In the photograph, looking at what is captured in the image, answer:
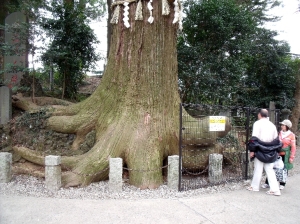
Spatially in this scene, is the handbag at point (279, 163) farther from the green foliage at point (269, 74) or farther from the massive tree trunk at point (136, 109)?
the green foliage at point (269, 74)

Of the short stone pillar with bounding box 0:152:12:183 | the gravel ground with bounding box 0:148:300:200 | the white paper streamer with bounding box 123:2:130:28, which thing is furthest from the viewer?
the white paper streamer with bounding box 123:2:130:28

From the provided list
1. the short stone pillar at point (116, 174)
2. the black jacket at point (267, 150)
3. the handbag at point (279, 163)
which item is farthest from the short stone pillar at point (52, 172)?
the handbag at point (279, 163)

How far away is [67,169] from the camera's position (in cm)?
548

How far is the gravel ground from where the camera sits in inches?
186

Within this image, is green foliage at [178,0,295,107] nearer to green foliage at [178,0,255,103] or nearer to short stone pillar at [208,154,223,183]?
green foliage at [178,0,255,103]

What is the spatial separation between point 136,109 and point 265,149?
2.82 m

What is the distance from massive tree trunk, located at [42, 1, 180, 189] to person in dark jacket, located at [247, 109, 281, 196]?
1719mm

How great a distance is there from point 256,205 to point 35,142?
5.51m

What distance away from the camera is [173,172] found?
16.6 ft

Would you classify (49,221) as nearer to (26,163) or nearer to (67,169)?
(67,169)

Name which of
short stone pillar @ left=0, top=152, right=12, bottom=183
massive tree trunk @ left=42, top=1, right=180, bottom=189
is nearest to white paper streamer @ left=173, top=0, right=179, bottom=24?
massive tree trunk @ left=42, top=1, right=180, bottom=189

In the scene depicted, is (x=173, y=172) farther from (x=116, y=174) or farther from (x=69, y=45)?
(x=69, y=45)

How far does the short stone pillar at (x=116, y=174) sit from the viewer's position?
4.86 metres

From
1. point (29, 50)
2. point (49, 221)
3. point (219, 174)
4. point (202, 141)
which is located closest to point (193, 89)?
point (202, 141)
